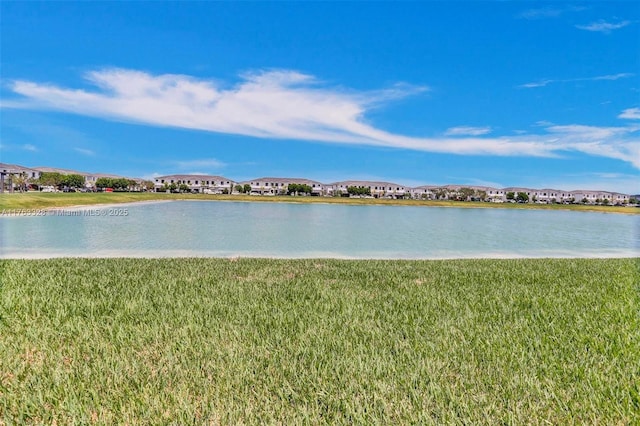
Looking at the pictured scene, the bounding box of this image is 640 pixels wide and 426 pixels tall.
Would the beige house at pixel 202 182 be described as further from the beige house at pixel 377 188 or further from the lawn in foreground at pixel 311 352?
the lawn in foreground at pixel 311 352

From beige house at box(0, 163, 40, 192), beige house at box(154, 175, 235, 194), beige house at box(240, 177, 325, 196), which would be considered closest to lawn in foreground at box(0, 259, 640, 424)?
beige house at box(0, 163, 40, 192)

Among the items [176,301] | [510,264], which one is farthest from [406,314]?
[510,264]

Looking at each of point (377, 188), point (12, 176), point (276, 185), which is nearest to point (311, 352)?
point (12, 176)

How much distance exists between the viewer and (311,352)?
3166 mm

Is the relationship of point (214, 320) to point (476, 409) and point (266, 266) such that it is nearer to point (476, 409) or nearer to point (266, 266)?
point (476, 409)

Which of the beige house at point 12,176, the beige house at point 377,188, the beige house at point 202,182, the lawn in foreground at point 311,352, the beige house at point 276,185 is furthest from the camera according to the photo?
the beige house at point 377,188

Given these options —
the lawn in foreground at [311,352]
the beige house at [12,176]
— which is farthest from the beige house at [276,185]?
the lawn in foreground at [311,352]

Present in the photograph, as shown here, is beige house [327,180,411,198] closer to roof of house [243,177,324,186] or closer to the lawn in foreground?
roof of house [243,177,324,186]

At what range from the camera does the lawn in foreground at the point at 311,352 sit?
2379 mm

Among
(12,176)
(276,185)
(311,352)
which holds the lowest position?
(311,352)

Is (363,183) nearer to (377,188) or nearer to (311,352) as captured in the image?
(377,188)

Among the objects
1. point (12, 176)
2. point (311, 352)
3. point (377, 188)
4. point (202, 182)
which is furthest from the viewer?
point (377, 188)

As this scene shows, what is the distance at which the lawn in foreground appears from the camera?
2379mm

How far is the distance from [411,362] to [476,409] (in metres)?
0.69
